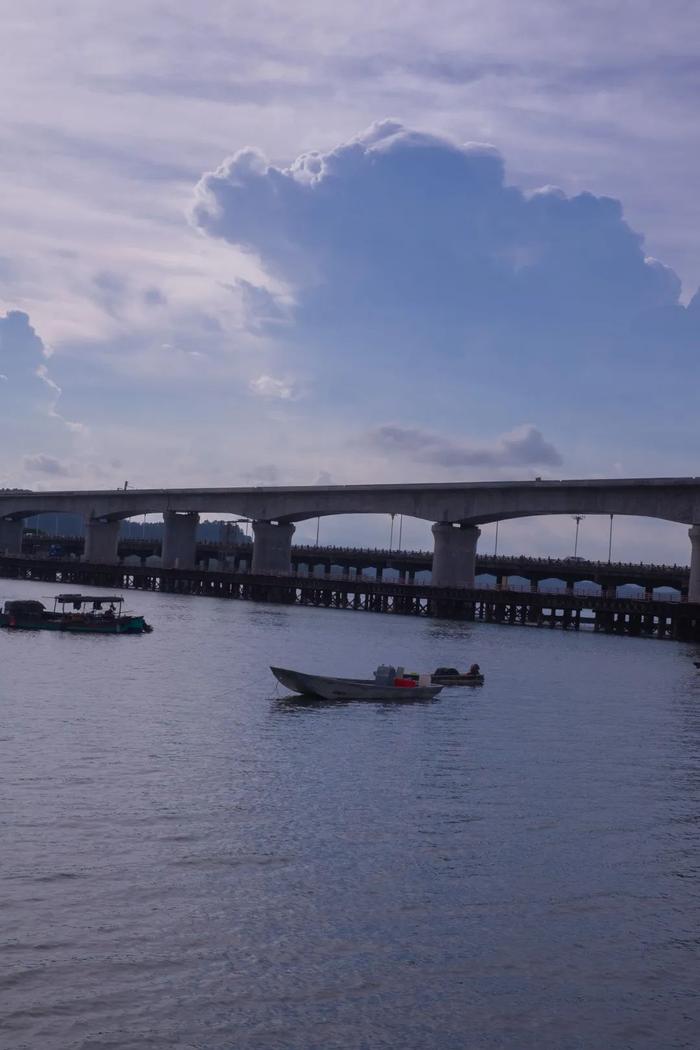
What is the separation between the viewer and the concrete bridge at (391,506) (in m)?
110

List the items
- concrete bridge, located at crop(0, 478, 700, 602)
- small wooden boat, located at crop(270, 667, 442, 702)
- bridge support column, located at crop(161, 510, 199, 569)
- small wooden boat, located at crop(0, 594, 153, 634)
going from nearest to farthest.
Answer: small wooden boat, located at crop(270, 667, 442, 702), small wooden boat, located at crop(0, 594, 153, 634), concrete bridge, located at crop(0, 478, 700, 602), bridge support column, located at crop(161, 510, 199, 569)

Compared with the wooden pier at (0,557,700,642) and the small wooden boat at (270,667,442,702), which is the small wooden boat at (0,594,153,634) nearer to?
the small wooden boat at (270,667,442,702)

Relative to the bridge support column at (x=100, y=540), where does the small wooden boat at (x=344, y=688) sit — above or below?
below

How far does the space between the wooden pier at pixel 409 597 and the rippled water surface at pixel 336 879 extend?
259 feet

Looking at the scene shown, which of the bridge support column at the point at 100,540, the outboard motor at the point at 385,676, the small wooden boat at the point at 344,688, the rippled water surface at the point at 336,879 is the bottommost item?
the rippled water surface at the point at 336,879

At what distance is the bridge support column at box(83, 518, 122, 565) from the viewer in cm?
17100

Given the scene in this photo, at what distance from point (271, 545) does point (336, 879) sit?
12896 cm

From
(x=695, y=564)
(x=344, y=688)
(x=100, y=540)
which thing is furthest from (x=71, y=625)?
(x=100, y=540)

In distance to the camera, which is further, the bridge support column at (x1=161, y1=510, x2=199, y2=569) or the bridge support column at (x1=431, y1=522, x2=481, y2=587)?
the bridge support column at (x1=161, y1=510, x2=199, y2=569)

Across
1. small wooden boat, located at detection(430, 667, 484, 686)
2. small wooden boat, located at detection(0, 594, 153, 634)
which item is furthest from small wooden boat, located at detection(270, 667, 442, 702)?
small wooden boat, located at detection(0, 594, 153, 634)

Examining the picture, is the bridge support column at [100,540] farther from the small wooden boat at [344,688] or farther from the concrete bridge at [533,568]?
Result: the small wooden boat at [344,688]

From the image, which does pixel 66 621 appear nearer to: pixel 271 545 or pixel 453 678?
pixel 453 678

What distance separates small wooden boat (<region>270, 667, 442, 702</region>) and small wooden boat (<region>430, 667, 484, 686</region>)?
552 centimetres

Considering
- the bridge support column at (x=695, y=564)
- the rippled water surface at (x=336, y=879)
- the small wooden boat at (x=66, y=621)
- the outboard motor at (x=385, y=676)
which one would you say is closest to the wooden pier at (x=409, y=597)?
the bridge support column at (x=695, y=564)
